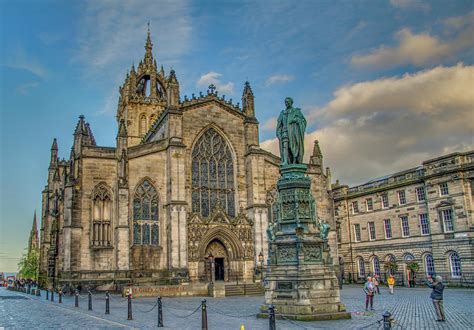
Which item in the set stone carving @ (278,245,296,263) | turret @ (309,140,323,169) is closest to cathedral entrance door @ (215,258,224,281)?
turret @ (309,140,323,169)

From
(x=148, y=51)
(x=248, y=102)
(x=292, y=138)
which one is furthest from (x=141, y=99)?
(x=292, y=138)

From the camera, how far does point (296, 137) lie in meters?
16.4

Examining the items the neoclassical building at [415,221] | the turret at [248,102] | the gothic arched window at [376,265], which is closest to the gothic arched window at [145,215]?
the turret at [248,102]

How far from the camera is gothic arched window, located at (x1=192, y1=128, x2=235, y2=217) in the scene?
37.7 metres

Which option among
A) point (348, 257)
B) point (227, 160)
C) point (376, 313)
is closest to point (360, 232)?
point (348, 257)

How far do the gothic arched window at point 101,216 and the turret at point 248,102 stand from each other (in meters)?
13.8

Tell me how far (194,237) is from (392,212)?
67.9 ft

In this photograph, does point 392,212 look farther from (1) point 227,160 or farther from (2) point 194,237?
(2) point 194,237

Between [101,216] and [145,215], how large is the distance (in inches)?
126

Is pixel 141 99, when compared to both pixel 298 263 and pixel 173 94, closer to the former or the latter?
pixel 173 94

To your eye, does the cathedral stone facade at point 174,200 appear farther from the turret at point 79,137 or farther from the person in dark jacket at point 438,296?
the person in dark jacket at point 438,296

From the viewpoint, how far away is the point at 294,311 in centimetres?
1438

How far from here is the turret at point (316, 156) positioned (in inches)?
1688

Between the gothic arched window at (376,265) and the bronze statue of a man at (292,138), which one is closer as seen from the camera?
the bronze statue of a man at (292,138)
